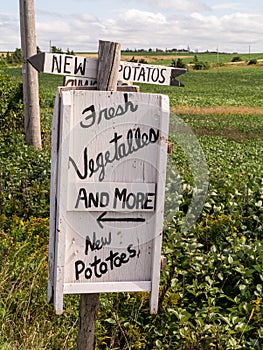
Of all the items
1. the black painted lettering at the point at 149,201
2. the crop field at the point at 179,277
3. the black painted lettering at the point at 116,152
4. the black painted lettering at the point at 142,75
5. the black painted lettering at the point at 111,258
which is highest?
the black painted lettering at the point at 142,75

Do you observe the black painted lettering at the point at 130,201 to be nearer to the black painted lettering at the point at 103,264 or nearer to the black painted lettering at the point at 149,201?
the black painted lettering at the point at 149,201

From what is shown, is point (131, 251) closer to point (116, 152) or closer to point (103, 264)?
point (103, 264)

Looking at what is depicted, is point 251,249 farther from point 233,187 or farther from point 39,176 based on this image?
point 39,176

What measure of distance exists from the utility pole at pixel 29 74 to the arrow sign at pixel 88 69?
Answer: 6.20 m

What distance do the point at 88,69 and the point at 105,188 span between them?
66 cm

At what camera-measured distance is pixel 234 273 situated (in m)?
4.31

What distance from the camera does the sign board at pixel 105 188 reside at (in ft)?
9.04

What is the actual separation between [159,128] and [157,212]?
414 millimetres

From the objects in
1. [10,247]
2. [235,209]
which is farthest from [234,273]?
[10,247]

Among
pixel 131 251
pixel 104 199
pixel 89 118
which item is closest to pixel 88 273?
pixel 131 251

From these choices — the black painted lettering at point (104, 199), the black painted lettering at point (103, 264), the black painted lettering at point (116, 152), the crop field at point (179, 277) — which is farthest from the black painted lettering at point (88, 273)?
the crop field at point (179, 277)

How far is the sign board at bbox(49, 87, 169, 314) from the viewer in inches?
108

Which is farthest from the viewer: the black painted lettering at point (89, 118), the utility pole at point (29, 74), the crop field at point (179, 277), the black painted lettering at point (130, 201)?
the utility pole at point (29, 74)

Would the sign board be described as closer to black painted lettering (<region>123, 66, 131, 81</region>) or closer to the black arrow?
the black arrow
